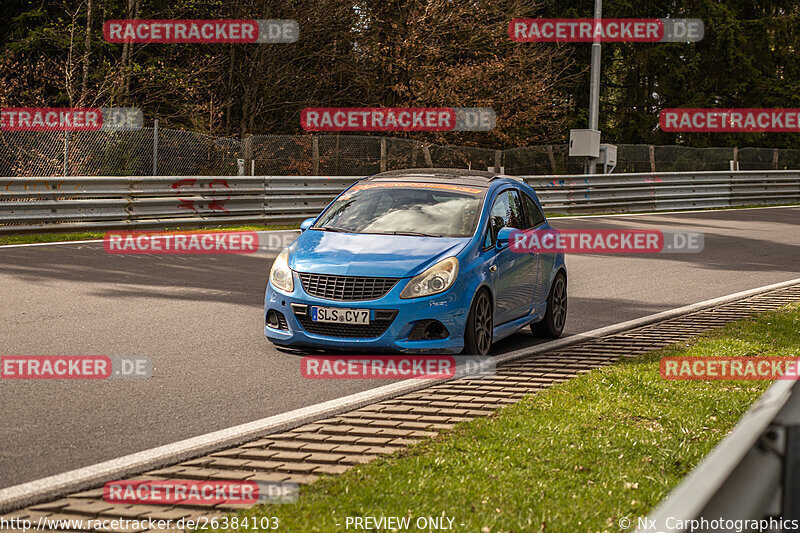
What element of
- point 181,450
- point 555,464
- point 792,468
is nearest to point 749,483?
point 792,468

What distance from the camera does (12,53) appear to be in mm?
26266

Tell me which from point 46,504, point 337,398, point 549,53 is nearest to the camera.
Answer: point 46,504

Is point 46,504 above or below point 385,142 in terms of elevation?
below

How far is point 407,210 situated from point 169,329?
2465 millimetres

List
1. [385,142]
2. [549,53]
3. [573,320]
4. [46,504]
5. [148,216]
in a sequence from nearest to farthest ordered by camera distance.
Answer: [46,504] → [573,320] → [148,216] → [385,142] → [549,53]

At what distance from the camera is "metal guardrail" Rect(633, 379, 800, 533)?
6.12 feet

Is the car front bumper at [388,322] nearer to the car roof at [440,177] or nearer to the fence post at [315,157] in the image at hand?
the car roof at [440,177]

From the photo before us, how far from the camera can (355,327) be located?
834 cm

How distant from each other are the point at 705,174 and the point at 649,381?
2398 centimetres

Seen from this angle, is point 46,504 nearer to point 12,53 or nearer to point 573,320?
point 573,320

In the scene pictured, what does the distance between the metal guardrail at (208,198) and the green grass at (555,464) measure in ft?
38.2

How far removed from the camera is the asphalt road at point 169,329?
6.05 metres

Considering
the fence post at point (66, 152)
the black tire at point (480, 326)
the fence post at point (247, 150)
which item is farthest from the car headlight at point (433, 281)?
the fence post at point (247, 150)

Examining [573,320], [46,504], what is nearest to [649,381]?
[573,320]
